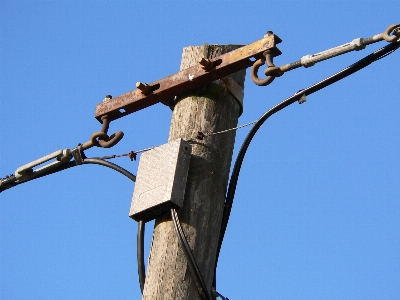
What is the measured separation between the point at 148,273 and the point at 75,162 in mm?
1248

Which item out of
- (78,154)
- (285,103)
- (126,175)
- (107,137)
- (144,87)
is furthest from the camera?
(78,154)

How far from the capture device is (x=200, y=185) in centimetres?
431

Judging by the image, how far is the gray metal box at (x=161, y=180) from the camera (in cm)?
423

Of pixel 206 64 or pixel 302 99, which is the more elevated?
pixel 206 64

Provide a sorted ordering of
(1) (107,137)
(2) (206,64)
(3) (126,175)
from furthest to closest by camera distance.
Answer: (1) (107,137), (3) (126,175), (2) (206,64)

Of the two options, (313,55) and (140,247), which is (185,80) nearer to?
(313,55)

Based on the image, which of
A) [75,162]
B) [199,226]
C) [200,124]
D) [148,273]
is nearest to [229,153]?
[200,124]

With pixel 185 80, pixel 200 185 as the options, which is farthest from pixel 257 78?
pixel 200 185

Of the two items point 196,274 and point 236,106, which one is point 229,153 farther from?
point 196,274

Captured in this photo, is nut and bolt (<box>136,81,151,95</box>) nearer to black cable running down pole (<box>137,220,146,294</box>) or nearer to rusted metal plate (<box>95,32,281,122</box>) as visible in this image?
rusted metal plate (<box>95,32,281,122</box>)

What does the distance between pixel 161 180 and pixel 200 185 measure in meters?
0.19

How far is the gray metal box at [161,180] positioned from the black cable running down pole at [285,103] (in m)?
0.26

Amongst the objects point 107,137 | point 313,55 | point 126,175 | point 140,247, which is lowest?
point 140,247

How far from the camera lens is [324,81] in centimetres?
430
